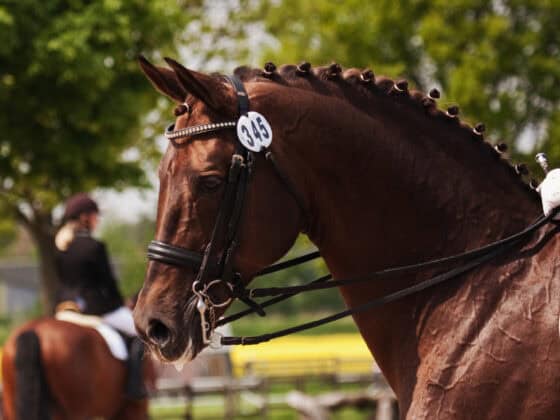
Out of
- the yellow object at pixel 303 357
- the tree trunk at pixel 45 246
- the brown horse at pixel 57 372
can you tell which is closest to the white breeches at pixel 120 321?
the brown horse at pixel 57 372

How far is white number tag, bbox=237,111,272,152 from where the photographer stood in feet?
13.9

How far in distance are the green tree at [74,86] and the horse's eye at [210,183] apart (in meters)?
12.1

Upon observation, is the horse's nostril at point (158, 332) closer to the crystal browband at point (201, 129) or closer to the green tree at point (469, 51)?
the crystal browband at point (201, 129)

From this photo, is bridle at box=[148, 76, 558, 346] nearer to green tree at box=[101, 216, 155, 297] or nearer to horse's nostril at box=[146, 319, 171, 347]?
horse's nostril at box=[146, 319, 171, 347]

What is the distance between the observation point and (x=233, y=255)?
4215 millimetres

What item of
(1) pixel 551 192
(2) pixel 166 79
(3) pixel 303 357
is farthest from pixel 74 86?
(3) pixel 303 357

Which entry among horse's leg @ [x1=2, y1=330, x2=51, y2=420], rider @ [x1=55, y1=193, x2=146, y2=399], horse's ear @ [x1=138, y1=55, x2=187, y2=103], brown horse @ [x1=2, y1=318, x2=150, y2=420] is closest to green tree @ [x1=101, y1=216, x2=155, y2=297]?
rider @ [x1=55, y1=193, x2=146, y2=399]

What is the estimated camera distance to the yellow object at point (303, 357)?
24562 millimetres

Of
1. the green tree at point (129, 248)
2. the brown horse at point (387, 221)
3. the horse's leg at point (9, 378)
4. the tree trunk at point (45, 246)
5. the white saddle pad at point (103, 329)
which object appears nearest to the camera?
the brown horse at point (387, 221)

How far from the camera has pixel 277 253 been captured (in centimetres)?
432

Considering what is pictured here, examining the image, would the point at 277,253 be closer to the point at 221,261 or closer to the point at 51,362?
the point at 221,261

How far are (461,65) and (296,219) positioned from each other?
1332cm

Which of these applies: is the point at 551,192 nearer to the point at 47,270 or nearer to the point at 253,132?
the point at 253,132

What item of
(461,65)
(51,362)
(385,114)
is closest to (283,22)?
(461,65)
